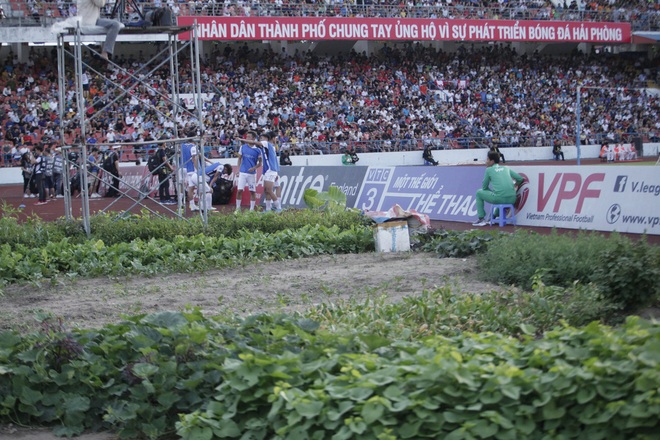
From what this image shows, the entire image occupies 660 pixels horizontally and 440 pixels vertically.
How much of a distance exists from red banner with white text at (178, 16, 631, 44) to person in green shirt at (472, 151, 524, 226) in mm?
28390

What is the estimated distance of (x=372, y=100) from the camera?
151 feet

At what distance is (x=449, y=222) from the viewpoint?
1959cm

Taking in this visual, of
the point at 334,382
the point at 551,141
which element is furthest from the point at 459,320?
the point at 551,141

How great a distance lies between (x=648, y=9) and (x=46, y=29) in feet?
135

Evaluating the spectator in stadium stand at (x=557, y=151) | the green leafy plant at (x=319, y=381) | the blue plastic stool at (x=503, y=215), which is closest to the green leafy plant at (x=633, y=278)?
Result: the green leafy plant at (x=319, y=381)

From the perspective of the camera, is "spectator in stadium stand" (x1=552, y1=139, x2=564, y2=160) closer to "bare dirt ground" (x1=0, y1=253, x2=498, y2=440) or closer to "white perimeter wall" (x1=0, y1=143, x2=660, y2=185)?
"white perimeter wall" (x1=0, y1=143, x2=660, y2=185)

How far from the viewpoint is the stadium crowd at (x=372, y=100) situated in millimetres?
38281

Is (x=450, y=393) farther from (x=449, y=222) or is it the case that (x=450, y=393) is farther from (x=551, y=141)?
(x=551, y=141)

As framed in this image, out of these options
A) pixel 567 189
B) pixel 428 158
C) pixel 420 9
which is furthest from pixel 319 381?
pixel 420 9

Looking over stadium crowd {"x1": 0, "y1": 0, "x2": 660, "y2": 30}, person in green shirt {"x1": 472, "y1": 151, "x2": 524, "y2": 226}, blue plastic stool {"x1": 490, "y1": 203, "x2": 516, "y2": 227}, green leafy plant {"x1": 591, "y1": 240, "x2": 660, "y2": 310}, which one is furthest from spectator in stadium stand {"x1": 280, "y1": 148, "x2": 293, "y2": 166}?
green leafy plant {"x1": 591, "y1": 240, "x2": 660, "y2": 310}

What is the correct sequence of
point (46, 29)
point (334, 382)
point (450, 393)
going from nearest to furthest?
point (450, 393), point (334, 382), point (46, 29)

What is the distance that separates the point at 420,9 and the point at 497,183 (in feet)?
119

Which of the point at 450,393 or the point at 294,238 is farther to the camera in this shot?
the point at 294,238

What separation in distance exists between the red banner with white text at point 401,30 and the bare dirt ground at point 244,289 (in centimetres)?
3303
